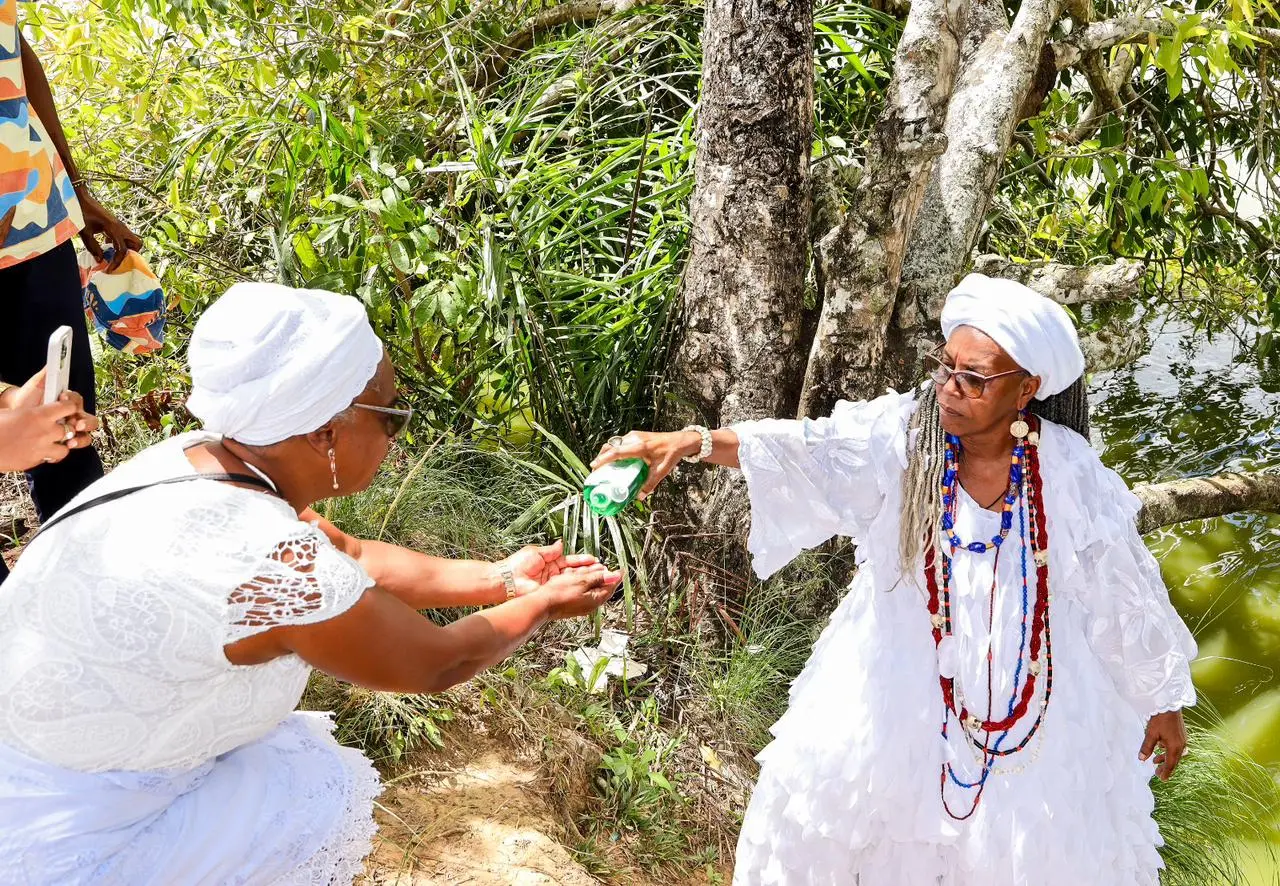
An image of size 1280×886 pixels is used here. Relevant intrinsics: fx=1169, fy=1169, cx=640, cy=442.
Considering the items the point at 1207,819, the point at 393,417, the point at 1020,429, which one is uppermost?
the point at 393,417

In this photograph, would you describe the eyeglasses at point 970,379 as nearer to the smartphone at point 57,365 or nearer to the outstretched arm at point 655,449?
the outstretched arm at point 655,449

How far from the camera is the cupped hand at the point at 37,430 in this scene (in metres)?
2.19

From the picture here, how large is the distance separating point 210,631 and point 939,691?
1.61m

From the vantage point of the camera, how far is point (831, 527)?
282cm

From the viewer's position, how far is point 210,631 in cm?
179

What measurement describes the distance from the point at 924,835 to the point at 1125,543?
2.59 ft

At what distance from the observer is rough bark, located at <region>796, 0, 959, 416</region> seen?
3.59 meters

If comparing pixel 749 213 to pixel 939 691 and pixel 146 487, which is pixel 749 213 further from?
pixel 146 487

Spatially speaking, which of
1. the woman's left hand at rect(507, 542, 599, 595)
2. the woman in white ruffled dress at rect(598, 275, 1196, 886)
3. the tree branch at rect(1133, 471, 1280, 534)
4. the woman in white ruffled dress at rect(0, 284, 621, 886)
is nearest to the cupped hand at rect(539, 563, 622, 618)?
the woman's left hand at rect(507, 542, 599, 595)

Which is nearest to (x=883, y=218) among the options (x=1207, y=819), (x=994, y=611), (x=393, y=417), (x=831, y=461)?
(x=831, y=461)

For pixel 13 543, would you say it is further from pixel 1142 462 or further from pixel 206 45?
pixel 1142 462

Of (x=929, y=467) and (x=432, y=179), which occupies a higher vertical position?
(x=432, y=179)

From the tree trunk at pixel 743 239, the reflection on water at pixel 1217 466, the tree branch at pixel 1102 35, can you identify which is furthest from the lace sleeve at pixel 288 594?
the reflection on water at pixel 1217 466

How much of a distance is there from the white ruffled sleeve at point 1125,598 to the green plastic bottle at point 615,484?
923 mm
